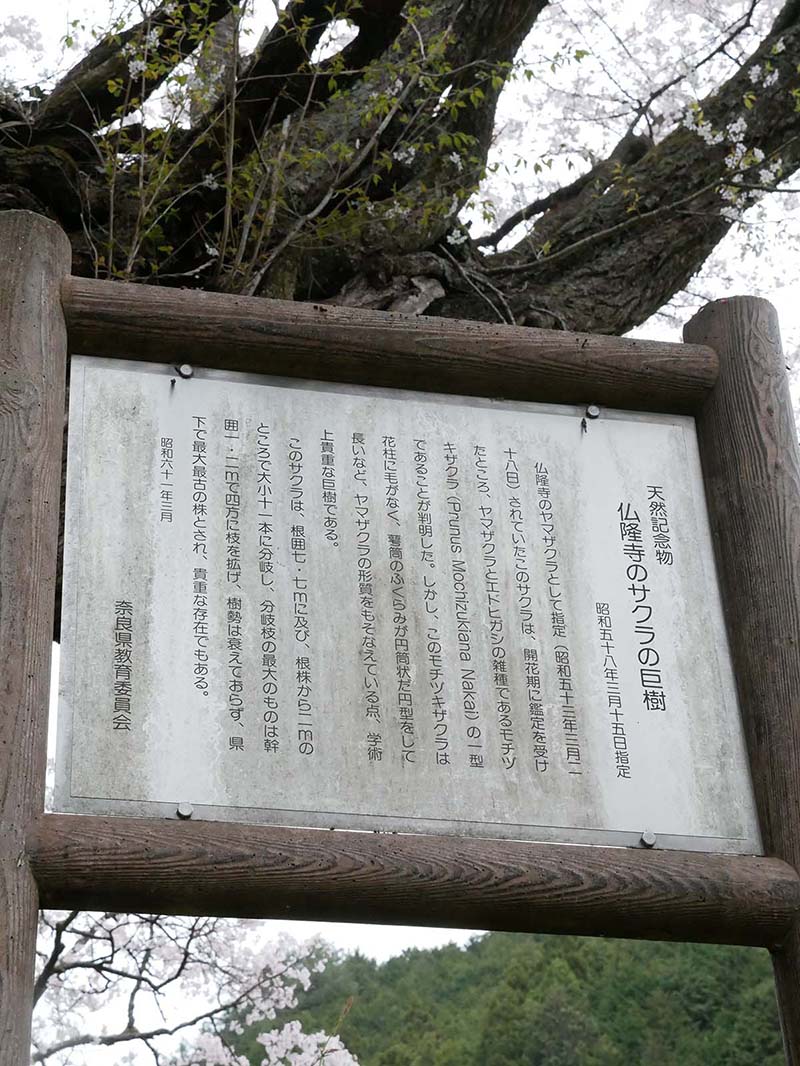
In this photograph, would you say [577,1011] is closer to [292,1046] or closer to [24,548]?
[292,1046]

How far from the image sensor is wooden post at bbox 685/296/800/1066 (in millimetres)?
2908

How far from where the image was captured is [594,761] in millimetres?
2887

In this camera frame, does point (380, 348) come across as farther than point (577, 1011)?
No

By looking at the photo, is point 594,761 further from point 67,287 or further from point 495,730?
point 67,287

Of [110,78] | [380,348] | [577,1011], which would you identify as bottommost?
[577,1011]

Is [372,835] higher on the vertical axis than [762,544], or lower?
lower

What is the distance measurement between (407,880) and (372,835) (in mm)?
121

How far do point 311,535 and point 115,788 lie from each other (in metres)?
0.76

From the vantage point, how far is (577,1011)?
61.1ft

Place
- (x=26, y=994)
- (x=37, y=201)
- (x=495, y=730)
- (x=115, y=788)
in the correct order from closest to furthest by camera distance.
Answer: (x=26, y=994) < (x=115, y=788) < (x=495, y=730) < (x=37, y=201)

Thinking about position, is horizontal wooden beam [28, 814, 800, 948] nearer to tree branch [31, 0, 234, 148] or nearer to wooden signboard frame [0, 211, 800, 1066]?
wooden signboard frame [0, 211, 800, 1066]

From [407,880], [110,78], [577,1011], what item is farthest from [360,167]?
[577,1011]

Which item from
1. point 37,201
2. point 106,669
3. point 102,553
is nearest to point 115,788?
point 106,669

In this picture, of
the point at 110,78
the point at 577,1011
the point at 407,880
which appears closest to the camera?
the point at 407,880
